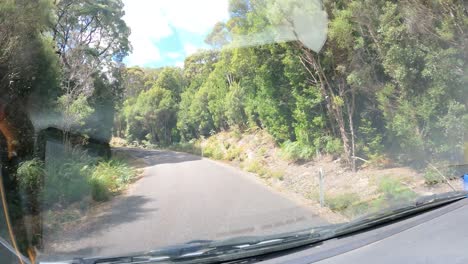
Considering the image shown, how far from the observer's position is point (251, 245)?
3.20 meters

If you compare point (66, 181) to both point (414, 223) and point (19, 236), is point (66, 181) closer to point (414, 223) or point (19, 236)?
point (19, 236)

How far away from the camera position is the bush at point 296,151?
16047mm

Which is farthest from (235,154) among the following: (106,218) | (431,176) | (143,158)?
(431,176)

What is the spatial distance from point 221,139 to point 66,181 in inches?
953

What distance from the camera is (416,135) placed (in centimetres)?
1019

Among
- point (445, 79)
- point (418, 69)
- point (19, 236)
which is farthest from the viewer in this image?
point (418, 69)

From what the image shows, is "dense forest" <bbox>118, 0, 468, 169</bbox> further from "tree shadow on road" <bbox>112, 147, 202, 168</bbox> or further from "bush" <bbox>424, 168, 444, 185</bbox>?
"tree shadow on road" <bbox>112, 147, 202, 168</bbox>

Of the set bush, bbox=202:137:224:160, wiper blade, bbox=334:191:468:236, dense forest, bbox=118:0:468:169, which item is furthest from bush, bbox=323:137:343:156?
bush, bbox=202:137:224:160

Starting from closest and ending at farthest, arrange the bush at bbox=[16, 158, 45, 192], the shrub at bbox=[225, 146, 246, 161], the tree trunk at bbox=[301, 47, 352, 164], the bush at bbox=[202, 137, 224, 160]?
the bush at bbox=[16, 158, 45, 192] → the tree trunk at bbox=[301, 47, 352, 164] → the shrub at bbox=[225, 146, 246, 161] → the bush at bbox=[202, 137, 224, 160]

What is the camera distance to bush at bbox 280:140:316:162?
1605 centimetres

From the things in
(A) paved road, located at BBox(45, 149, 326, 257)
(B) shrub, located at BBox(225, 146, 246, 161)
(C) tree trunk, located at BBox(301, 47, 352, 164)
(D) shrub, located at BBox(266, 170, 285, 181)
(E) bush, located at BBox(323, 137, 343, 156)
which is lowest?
(A) paved road, located at BBox(45, 149, 326, 257)

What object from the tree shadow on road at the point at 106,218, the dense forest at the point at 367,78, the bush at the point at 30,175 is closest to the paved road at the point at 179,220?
the tree shadow on road at the point at 106,218

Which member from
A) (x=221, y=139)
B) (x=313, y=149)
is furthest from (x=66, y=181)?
(x=221, y=139)

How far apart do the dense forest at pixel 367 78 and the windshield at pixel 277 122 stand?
0.04 meters
